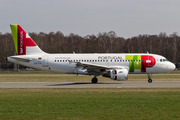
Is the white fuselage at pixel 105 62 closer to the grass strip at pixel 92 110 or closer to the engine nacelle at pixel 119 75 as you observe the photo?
the engine nacelle at pixel 119 75

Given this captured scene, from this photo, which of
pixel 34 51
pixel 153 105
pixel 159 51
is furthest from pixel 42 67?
pixel 159 51

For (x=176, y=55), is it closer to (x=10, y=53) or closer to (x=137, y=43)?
(x=137, y=43)

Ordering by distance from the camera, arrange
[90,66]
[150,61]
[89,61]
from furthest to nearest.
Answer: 1. [89,61]
2. [150,61]
3. [90,66]

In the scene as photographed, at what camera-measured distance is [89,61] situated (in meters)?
36.0

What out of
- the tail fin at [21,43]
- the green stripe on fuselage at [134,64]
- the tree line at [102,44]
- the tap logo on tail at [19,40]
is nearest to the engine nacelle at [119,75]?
the green stripe on fuselage at [134,64]

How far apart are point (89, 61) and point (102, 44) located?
85.0 m

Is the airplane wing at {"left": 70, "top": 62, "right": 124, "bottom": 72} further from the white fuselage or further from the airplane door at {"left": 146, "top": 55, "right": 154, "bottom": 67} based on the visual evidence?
the airplane door at {"left": 146, "top": 55, "right": 154, "bottom": 67}

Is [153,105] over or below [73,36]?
below

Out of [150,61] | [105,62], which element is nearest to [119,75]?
[105,62]

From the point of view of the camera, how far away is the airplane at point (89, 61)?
3516 cm

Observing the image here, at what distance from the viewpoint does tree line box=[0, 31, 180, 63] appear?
10512 cm

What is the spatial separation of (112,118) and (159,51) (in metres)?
96.1

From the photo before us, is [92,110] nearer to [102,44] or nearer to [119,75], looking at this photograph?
[119,75]

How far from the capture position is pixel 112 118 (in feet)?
42.0
